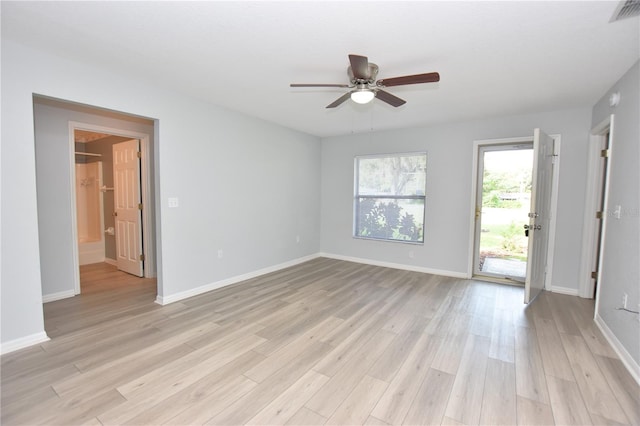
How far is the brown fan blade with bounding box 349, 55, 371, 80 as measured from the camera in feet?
6.31

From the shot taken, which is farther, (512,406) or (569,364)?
(569,364)

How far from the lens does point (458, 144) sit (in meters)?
4.51

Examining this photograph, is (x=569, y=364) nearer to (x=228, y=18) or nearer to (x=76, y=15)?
(x=228, y=18)

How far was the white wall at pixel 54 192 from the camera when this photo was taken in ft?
11.2

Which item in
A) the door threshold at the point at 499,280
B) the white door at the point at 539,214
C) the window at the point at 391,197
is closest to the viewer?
the white door at the point at 539,214

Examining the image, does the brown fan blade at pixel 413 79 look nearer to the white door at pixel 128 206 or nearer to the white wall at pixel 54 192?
the white wall at pixel 54 192

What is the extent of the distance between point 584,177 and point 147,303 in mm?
5762

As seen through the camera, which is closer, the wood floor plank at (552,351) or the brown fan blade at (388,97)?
the wood floor plank at (552,351)

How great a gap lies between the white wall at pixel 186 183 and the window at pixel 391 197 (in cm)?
95

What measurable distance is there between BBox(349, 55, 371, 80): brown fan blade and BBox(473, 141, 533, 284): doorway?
3.14m

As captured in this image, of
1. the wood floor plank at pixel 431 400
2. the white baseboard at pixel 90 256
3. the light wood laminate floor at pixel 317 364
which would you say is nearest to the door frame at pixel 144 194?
the light wood laminate floor at pixel 317 364

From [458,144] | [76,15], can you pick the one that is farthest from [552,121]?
[76,15]

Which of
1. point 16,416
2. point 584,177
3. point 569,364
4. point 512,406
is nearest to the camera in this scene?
point 16,416

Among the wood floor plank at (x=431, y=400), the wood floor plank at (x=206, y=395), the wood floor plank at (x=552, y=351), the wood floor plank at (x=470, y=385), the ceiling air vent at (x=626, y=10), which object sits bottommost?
the wood floor plank at (x=206, y=395)
